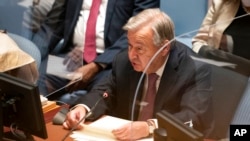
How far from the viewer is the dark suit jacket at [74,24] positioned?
2.82 metres

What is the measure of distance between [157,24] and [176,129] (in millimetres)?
676

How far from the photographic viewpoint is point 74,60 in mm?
2867

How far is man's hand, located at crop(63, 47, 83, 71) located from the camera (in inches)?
111

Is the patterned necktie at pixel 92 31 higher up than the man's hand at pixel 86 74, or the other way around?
the patterned necktie at pixel 92 31

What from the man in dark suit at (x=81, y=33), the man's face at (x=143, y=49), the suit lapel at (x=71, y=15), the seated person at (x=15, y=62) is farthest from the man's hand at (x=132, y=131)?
the suit lapel at (x=71, y=15)

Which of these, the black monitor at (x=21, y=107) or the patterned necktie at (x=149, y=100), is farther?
the patterned necktie at (x=149, y=100)

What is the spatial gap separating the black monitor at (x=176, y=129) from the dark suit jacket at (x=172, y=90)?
26 cm

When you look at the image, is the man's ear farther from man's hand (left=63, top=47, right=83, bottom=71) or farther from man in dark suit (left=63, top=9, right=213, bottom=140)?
man's hand (left=63, top=47, right=83, bottom=71)

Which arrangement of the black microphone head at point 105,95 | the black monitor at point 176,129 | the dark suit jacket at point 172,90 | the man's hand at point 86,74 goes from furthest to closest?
the man's hand at point 86,74 < the black microphone head at point 105,95 < the dark suit jacket at point 172,90 < the black monitor at point 176,129

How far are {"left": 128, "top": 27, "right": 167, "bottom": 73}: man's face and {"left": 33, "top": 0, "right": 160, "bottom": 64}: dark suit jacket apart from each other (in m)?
0.78

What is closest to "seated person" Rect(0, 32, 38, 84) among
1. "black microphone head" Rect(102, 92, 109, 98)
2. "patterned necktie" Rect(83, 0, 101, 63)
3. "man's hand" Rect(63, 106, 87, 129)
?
"man's hand" Rect(63, 106, 87, 129)

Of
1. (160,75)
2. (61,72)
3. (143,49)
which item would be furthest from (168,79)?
(61,72)

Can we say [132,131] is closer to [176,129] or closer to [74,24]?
[176,129]

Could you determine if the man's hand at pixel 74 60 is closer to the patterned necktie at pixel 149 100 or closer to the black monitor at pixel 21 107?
the patterned necktie at pixel 149 100
